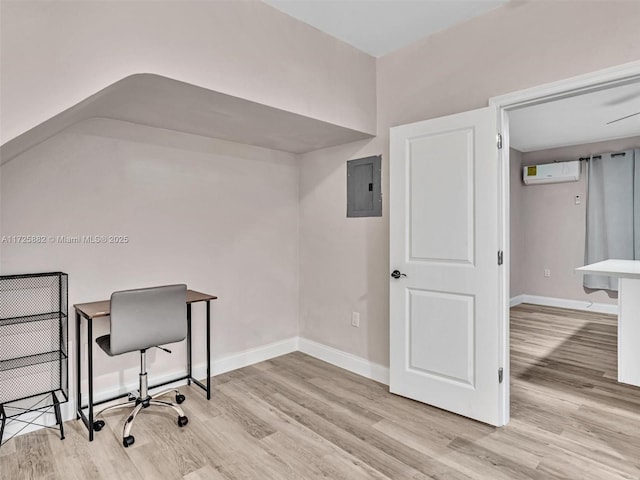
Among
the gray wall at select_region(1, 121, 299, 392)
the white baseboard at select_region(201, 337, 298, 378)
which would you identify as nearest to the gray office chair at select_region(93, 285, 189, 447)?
the gray wall at select_region(1, 121, 299, 392)

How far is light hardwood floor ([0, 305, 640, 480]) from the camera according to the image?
6.47 ft

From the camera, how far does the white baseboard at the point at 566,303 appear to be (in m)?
5.49

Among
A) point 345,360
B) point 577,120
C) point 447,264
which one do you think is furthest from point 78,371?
point 577,120

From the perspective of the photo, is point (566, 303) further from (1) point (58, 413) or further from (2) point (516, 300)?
(1) point (58, 413)

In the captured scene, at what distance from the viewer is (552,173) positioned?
19.1 feet

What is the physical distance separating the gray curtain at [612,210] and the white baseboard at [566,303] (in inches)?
10.5

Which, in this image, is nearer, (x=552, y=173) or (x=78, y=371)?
(x=78, y=371)

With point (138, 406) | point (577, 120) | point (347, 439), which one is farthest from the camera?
point (577, 120)

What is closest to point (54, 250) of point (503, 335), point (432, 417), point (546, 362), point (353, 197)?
point (353, 197)

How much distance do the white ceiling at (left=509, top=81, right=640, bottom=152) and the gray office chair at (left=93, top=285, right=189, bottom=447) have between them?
132 inches

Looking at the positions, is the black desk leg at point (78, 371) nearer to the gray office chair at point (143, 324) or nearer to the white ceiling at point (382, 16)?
the gray office chair at point (143, 324)

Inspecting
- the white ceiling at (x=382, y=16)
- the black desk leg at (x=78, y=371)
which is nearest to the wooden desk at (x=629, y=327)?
the white ceiling at (x=382, y=16)

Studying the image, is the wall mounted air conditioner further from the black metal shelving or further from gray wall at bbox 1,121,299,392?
the black metal shelving

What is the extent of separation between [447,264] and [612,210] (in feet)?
14.5
